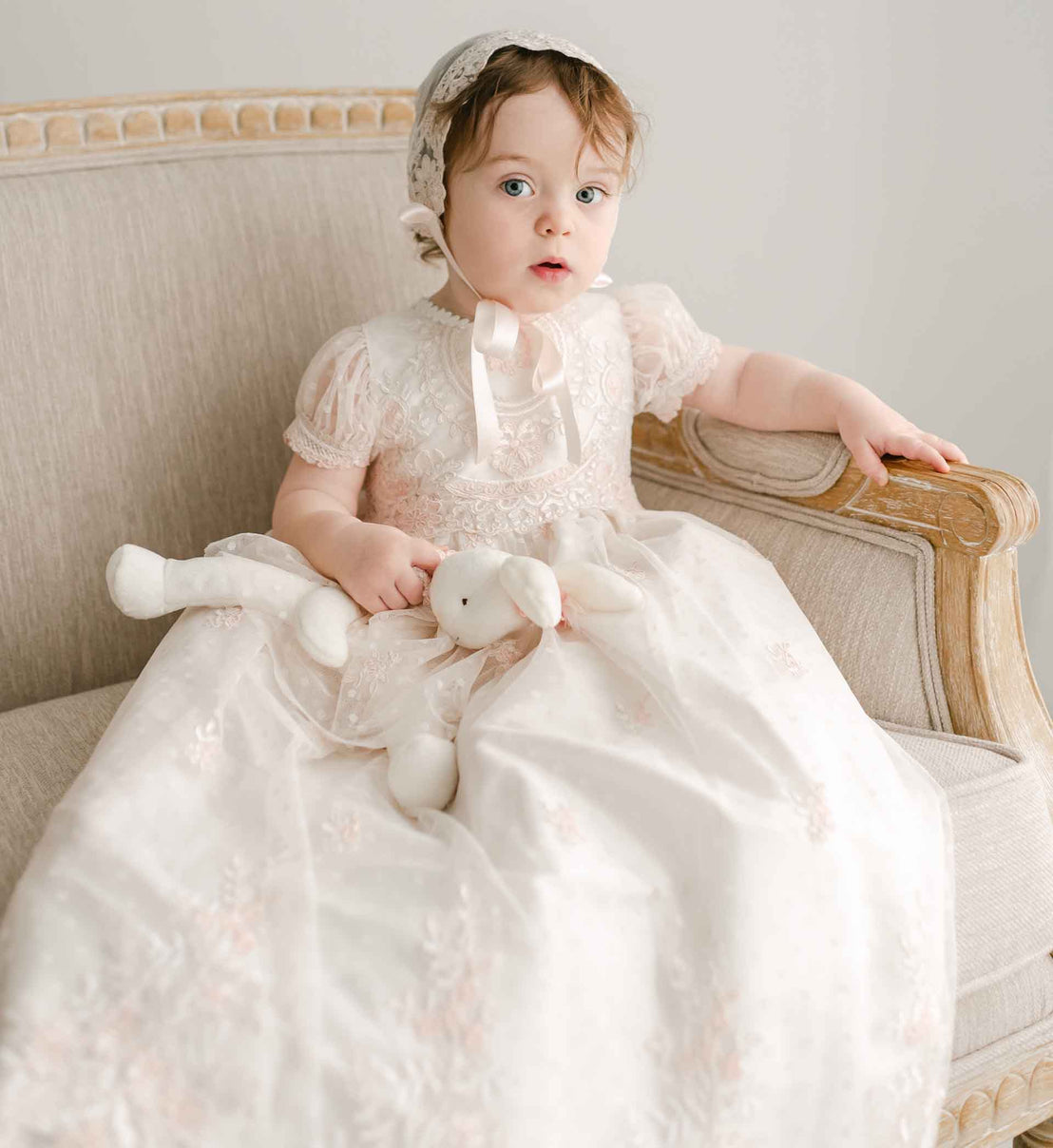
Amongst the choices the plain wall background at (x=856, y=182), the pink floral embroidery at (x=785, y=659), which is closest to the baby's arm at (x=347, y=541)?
the pink floral embroidery at (x=785, y=659)

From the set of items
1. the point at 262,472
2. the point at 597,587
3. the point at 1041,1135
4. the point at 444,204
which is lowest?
the point at 1041,1135

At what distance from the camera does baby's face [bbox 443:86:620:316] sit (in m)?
1.07

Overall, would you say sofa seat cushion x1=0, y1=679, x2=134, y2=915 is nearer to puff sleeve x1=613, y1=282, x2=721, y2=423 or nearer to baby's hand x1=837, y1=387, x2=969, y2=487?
puff sleeve x1=613, y1=282, x2=721, y2=423

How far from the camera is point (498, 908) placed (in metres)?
0.71

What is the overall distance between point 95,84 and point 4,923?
1224 millimetres

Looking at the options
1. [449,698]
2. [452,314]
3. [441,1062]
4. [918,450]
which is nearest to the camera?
[441,1062]

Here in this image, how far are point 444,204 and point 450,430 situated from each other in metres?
0.23

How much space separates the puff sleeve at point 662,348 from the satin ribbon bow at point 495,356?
17cm

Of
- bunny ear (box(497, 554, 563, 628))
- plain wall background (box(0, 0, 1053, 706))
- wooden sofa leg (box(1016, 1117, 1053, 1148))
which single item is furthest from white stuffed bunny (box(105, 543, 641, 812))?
plain wall background (box(0, 0, 1053, 706))

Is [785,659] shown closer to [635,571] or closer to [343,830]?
[635,571]

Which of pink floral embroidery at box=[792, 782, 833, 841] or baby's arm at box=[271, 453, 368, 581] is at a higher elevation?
baby's arm at box=[271, 453, 368, 581]

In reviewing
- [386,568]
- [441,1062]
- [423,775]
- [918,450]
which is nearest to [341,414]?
[386,568]

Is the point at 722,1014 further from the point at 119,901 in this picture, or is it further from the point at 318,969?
the point at 119,901

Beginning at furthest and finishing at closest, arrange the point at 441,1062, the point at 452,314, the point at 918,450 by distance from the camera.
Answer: the point at 452,314
the point at 918,450
the point at 441,1062
